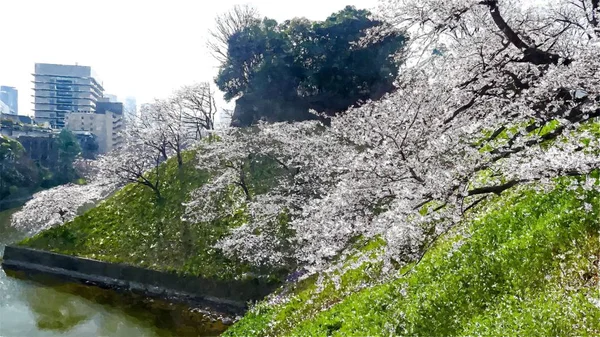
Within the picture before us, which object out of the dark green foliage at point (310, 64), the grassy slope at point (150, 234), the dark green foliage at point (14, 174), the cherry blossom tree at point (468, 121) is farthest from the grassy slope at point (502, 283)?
the dark green foliage at point (14, 174)

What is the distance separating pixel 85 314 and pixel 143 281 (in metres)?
3.24

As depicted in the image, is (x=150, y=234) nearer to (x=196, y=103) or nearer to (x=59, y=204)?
(x=59, y=204)

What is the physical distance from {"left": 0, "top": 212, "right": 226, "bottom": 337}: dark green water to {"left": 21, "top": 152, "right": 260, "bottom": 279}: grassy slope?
221cm

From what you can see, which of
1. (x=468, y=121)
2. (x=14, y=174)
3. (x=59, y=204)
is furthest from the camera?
(x=14, y=174)

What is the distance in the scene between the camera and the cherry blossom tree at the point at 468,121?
6.23 metres

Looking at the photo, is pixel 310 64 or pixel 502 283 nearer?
pixel 502 283

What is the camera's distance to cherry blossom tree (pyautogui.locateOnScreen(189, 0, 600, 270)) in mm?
6230

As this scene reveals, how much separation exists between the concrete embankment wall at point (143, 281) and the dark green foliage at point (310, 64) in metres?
15.2

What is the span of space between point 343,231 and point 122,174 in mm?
22442

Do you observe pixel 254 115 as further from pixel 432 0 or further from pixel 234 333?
pixel 432 0

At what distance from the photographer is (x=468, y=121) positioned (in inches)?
349

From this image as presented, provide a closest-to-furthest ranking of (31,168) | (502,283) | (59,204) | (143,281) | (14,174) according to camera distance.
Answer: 1. (502,283)
2. (143,281)
3. (59,204)
4. (14,174)
5. (31,168)

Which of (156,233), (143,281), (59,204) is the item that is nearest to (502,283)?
(143,281)

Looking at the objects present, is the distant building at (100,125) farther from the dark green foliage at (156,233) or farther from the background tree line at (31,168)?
the dark green foliage at (156,233)
